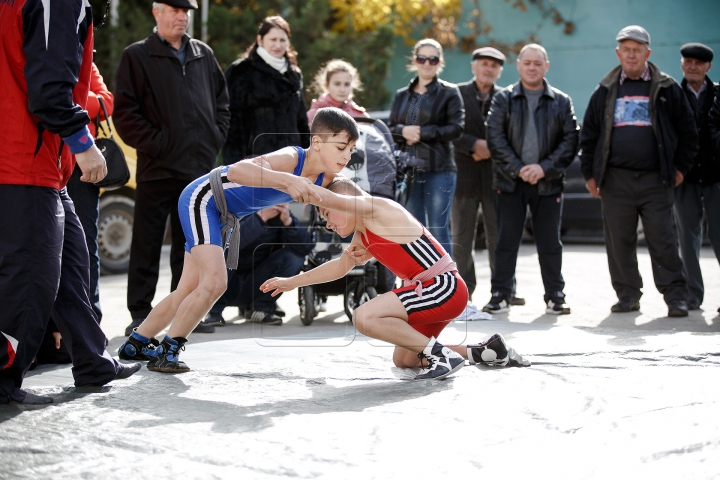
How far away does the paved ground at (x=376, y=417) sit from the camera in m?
3.27

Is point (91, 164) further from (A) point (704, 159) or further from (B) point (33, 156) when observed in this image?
(A) point (704, 159)

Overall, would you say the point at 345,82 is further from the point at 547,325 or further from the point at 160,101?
the point at 547,325

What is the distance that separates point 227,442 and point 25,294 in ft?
3.87

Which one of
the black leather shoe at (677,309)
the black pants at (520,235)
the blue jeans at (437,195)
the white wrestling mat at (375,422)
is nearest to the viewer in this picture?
the white wrestling mat at (375,422)

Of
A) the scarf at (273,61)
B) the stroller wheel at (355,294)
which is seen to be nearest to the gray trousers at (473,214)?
the stroller wheel at (355,294)

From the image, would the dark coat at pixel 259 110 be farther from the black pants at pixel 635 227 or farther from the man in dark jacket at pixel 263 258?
the black pants at pixel 635 227

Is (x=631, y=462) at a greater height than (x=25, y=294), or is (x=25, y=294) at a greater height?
(x=25, y=294)

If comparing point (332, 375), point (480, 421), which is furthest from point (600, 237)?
point (480, 421)

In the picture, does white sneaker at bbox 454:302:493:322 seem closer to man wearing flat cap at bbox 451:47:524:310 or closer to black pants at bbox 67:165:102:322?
man wearing flat cap at bbox 451:47:524:310

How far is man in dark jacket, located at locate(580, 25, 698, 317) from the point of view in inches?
308

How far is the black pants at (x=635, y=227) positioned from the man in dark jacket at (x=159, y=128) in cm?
336

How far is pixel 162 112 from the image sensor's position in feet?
22.3

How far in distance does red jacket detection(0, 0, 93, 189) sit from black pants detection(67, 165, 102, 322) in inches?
78.9

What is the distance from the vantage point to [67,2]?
405 centimetres
